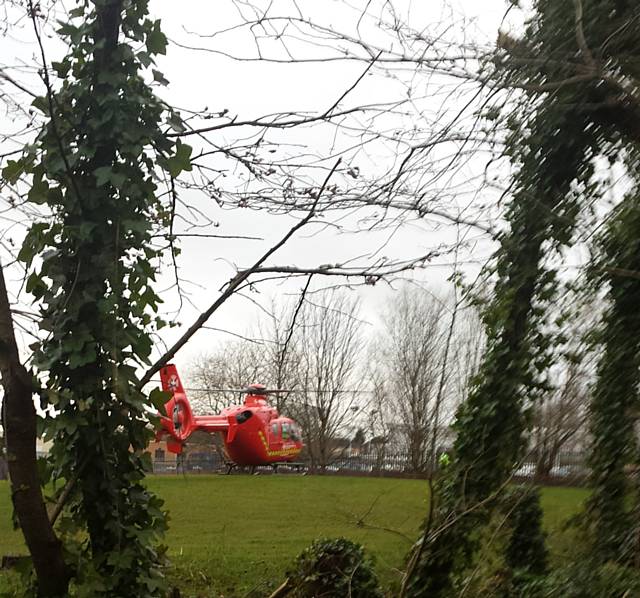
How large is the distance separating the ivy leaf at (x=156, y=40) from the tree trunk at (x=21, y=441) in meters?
1.33

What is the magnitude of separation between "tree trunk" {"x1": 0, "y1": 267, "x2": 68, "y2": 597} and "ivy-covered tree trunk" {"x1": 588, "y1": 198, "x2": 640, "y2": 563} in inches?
98.1

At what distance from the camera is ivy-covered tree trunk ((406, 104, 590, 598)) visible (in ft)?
12.3

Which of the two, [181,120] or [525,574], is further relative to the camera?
[525,574]

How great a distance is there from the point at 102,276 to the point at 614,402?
97.4 inches

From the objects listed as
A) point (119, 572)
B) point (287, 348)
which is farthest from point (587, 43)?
point (119, 572)

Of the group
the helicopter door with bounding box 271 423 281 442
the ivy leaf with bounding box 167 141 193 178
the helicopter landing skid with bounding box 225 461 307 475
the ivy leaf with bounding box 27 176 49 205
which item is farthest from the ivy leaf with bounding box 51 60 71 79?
the helicopter landing skid with bounding box 225 461 307 475

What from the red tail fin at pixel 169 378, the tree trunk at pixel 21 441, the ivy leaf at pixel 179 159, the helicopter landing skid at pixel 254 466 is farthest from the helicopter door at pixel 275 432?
the tree trunk at pixel 21 441

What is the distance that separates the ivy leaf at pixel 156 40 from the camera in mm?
3732

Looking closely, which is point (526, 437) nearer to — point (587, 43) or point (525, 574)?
point (525, 574)

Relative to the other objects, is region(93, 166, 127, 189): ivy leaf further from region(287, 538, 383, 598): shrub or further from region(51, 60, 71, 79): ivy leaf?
region(287, 538, 383, 598): shrub

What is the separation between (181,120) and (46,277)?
3.34 feet

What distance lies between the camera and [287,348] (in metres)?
4.52

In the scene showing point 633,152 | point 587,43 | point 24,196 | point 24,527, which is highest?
point 587,43

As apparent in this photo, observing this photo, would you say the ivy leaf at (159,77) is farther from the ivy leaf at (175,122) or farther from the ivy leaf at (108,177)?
the ivy leaf at (108,177)
